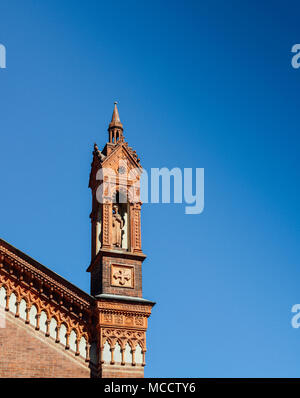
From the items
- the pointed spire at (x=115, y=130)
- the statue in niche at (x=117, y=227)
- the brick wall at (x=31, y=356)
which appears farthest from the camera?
the pointed spire at (x=115, y=130)

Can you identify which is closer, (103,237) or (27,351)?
(27,351)

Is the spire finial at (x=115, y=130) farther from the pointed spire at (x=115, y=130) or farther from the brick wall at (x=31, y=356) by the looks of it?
the brick wall at (x=31, y=356)

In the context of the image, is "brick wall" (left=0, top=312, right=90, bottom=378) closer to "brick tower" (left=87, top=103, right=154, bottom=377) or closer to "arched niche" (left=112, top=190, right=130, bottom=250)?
"brick tower" (left=87, top=103, right=154, bottom=377)

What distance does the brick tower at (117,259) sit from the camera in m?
21.2

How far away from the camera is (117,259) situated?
22.6 m

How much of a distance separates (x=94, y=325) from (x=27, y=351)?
2.08 meters

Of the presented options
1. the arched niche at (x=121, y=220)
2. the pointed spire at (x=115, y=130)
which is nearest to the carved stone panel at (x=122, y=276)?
the arched niche at (x=121, y=220)

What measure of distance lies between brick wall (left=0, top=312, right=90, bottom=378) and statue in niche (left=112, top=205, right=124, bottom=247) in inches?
148

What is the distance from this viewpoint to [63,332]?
21.3 metres

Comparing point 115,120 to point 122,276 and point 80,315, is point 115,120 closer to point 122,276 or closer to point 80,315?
point 122,276

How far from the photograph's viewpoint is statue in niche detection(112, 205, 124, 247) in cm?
2317

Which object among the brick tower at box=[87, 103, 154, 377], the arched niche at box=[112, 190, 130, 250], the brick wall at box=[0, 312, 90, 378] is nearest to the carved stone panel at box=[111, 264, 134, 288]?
the brick tower at box=[87, 103, 154, 377]
